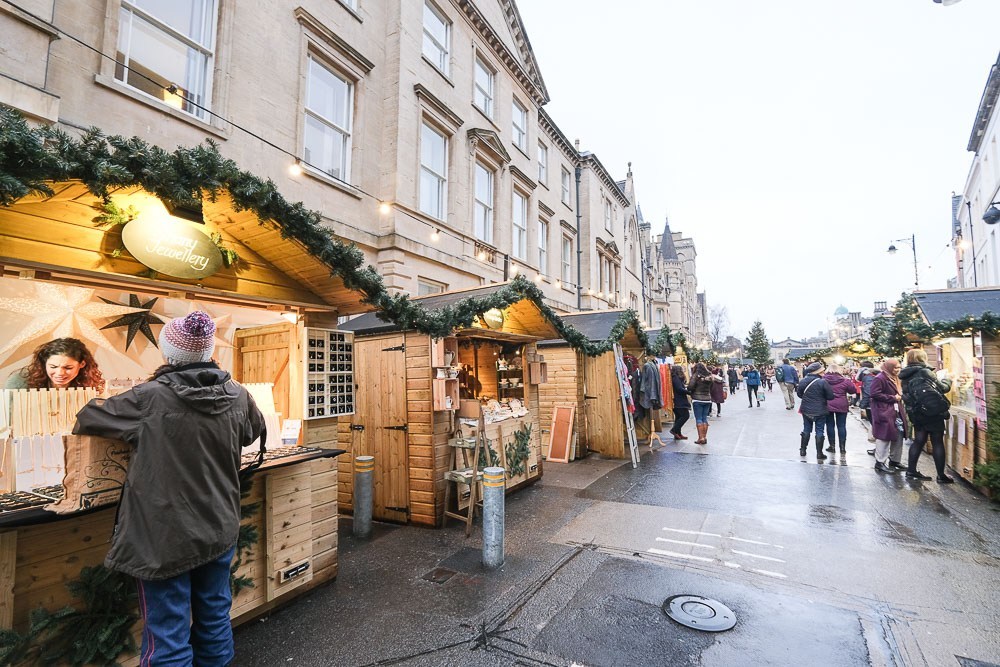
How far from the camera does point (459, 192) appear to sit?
1284 centimetres

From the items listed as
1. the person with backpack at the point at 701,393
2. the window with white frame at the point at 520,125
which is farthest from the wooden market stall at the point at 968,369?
the window with white frame at the point at 520,125

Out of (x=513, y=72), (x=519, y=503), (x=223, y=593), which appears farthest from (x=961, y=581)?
(x=513, y=72)

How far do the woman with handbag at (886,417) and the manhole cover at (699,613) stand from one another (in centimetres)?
638

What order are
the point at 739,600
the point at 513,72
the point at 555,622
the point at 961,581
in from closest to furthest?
the point at 555,622, the point at 739,600, the point at 961,581, the point at 513,72

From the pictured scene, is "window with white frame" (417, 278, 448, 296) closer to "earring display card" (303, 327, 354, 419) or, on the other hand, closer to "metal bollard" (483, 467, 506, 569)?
"earring display card" (303, 327, 354, 419)

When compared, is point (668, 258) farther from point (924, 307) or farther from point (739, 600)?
point (739, 600)

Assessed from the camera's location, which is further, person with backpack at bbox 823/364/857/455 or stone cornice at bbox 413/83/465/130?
stone cornice at bbox 413/83/465/130

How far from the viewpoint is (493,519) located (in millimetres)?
4703

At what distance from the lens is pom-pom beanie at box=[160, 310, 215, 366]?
2.51 meters

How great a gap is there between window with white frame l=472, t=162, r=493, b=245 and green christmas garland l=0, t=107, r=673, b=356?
9706mm

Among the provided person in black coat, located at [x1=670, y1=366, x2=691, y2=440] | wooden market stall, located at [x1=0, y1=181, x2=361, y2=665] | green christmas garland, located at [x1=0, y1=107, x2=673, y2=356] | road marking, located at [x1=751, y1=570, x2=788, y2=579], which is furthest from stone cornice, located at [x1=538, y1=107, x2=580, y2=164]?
road marking, located at [x1=751, y1=570, x2=788, y2=579]

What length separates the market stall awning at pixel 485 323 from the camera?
255 inches

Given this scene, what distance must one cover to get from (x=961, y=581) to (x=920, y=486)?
3.99 m

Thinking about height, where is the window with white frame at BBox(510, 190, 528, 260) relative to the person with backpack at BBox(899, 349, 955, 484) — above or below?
above
